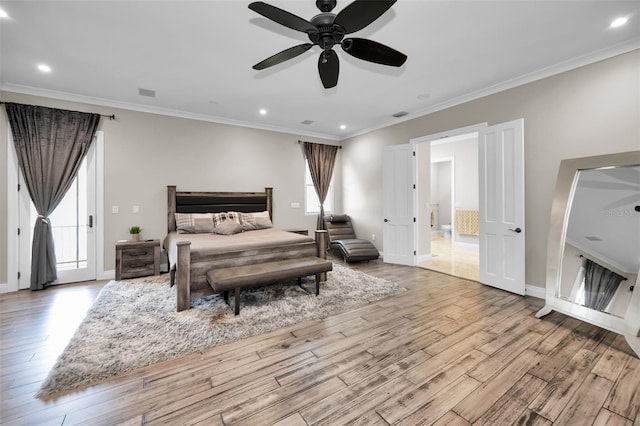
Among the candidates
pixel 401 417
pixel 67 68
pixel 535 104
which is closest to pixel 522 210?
pixel 535 104

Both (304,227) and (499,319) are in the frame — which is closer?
(499,319)

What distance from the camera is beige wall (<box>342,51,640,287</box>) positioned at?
2.83 metres

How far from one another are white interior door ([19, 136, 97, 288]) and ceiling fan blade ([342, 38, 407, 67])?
14.5ft

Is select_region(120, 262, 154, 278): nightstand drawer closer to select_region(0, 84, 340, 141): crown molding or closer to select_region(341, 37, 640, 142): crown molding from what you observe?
select_region(0, 84, 340, 141): crown molding

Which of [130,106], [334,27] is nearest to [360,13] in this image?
[334,27]

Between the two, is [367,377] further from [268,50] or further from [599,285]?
[268,50]

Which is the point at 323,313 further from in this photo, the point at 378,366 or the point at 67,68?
the point at 67,68

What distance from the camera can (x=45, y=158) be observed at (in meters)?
3.82

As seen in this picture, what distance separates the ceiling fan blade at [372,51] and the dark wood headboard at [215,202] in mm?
3840

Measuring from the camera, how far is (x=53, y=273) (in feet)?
12.6

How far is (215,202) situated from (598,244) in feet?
17.9

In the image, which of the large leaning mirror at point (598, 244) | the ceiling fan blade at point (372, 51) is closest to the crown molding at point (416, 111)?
the large leaning mirror at point (598, 244)

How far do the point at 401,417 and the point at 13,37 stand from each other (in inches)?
189

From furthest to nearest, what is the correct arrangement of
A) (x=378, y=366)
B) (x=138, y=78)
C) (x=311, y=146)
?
1. (x=311, y=146)
2. (x=138, y=78)
3. (x=378, y=366)
